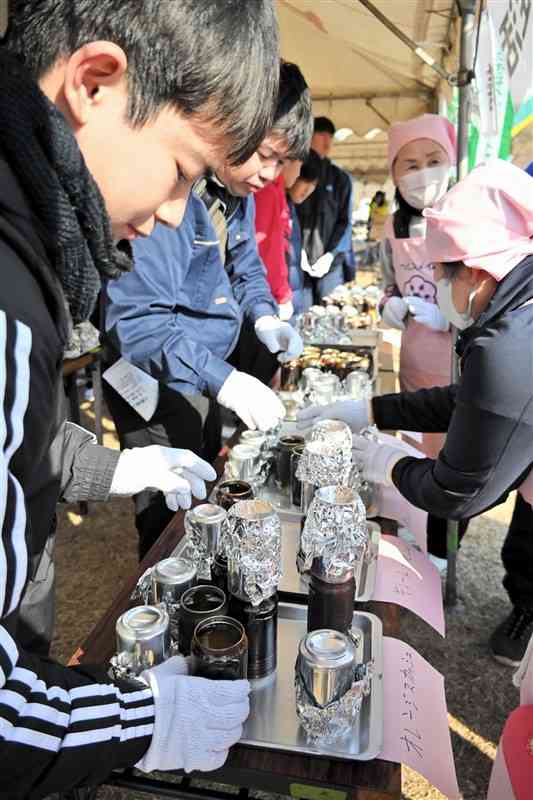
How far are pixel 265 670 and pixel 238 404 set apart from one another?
76 centimetres

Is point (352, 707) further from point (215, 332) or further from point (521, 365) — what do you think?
point (215, 332)

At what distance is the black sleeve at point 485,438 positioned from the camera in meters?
0.96

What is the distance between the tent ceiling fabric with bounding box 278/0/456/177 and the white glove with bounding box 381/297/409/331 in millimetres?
1912

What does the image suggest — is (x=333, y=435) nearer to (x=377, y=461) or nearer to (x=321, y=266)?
(x=377, y=461)

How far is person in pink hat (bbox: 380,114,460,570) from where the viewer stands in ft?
7.70

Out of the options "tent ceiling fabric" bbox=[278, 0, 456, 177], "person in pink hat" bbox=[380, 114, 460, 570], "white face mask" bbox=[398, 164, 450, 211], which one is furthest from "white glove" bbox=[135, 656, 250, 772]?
"tent ceiling fabric" bbox=[278, 0, 456, 177]

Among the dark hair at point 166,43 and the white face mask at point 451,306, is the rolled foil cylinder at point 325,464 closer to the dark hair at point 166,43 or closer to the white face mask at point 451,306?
the white face mask at point 451,306

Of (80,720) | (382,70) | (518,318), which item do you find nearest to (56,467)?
(80,720)

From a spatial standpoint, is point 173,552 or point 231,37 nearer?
point 231,37

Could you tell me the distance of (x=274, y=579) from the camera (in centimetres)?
78

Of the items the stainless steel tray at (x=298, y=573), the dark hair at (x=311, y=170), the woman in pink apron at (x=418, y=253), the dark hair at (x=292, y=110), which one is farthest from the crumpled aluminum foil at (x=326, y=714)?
the dark hair at (x=311, y=170)

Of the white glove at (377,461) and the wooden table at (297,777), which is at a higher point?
the white glove at (377,461)

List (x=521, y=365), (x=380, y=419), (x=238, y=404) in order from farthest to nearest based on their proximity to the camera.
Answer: (x=380, y=419) < (x=238, y=404) < (x=521, y=365)

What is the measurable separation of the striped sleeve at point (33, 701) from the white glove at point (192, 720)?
2 cm
